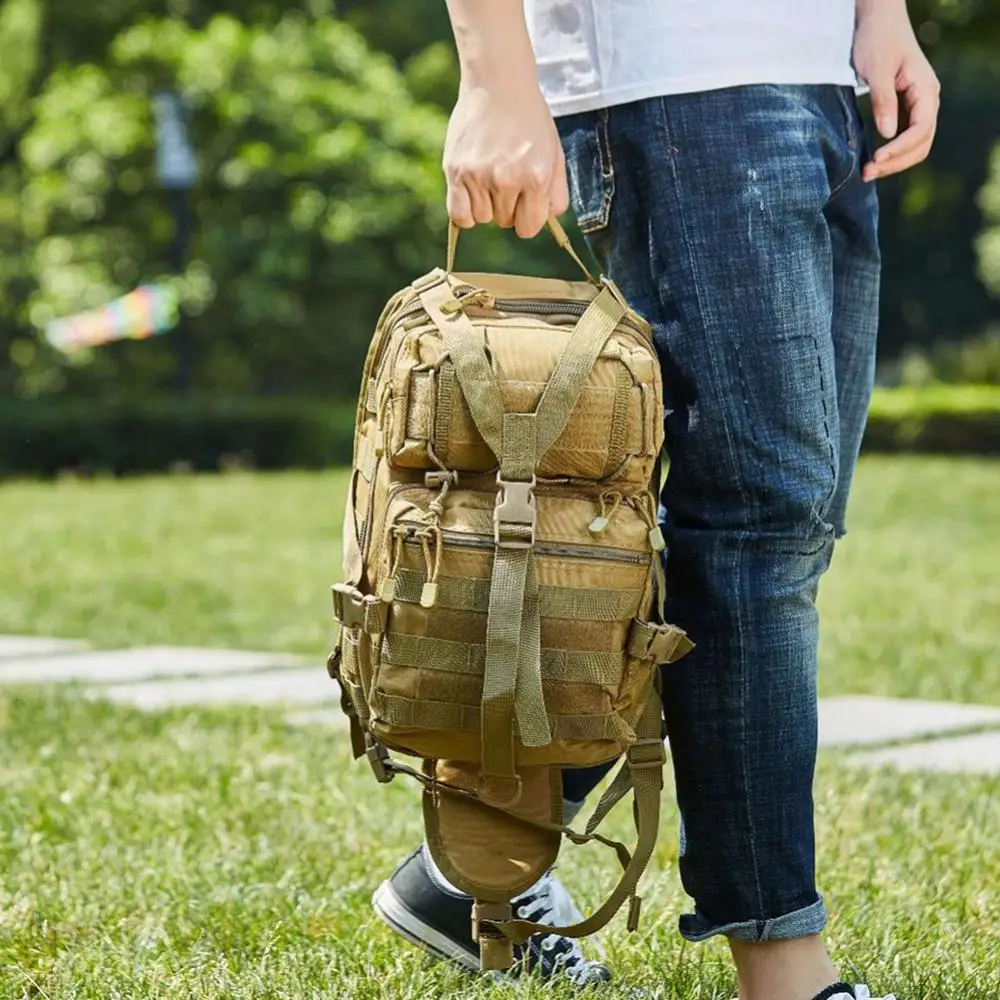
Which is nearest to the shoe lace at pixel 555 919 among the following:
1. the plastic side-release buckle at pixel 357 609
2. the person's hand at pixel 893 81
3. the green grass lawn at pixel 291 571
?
the plastic side-release buckle at pixel 357 609

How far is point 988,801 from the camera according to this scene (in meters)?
3.35

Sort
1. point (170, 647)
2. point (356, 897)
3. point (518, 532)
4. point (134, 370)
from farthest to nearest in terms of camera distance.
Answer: point (134, 370) → point (170, 647) → point (356, 897) → point (518, 532)

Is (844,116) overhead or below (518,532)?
Result: overhead

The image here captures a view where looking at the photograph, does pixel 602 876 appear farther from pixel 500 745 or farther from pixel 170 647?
pixel 170 647

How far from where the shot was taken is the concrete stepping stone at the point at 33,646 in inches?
222

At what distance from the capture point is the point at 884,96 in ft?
7.11

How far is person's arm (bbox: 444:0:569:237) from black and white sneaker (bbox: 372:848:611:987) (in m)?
0.86

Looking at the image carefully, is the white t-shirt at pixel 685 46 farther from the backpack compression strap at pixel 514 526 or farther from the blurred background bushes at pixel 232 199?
the blurred background bushes at pixel 232 199

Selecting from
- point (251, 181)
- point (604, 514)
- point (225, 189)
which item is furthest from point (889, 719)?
point (225, 189)

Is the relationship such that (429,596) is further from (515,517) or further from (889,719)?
(889,719)

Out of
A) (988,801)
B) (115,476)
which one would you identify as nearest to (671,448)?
(988,801)

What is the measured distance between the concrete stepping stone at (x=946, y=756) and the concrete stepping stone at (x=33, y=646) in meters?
2.71

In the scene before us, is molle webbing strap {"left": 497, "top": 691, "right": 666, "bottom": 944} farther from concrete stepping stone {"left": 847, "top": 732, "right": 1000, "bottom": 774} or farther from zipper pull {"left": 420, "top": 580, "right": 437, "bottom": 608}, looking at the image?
concrete stepping stone {"left": 847, "top": 732, "right": 1000, "bottom": 774}

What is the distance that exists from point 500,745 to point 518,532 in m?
0.22
